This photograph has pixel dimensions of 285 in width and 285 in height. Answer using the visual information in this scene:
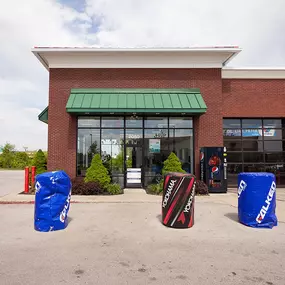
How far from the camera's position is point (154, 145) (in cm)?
1332

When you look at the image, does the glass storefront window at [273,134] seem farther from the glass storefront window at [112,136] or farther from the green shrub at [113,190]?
the green shrub at [113,190]

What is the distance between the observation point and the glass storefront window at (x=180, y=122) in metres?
13.4

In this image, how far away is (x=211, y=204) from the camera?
9492mm

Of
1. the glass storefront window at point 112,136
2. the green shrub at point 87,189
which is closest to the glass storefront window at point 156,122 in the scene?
the glass storefront window at point 112,136

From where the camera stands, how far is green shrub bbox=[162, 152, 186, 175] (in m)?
12.0

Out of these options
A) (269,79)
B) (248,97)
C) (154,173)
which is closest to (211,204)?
A: (154,173)

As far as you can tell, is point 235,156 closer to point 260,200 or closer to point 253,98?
point 253,98

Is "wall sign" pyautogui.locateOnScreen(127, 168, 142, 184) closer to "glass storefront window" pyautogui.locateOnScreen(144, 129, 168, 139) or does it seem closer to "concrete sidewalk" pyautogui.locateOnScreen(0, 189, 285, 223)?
"concrete sidewalk" pyautogui.locateOnScreen(0, 189, 285, 223)

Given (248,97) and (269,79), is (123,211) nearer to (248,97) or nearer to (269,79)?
(248,97)

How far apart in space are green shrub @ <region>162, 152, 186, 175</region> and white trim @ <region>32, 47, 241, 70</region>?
5.26 m

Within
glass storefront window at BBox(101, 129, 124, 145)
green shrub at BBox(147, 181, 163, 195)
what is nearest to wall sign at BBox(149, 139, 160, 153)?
glass storefront window at BBox(101, 129, 124, 145)

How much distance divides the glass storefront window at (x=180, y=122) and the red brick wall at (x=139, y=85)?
0.37 m

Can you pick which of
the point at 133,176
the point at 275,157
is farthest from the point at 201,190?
the point at 275,157

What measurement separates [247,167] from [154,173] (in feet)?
19.6
